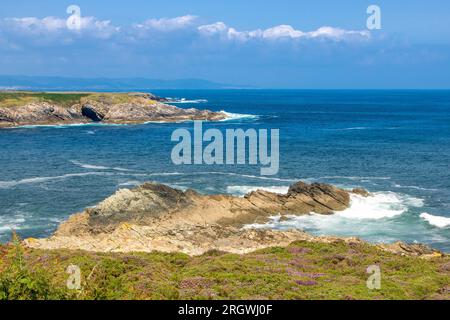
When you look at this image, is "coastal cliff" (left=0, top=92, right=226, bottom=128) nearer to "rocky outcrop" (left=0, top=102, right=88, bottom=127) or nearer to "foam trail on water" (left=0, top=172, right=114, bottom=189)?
"rocky outcrop" (left=0, top=102, right=88, bottom=127)

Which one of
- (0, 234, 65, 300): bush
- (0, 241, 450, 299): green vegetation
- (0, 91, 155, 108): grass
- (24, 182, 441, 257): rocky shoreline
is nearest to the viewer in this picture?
(0, 234, 65, 300): bush

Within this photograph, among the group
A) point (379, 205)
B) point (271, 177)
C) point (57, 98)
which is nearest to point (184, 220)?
point (379, 205)

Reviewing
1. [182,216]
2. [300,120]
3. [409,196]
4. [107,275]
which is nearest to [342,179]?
[409,196]

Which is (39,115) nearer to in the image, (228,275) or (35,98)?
(35,98)

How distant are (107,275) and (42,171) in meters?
51.8

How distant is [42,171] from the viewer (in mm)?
72000

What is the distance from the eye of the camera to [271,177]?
6831 centimetres

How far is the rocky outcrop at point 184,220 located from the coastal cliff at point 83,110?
99485 mm

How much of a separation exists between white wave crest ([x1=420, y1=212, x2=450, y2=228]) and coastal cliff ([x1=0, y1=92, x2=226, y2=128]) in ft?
355

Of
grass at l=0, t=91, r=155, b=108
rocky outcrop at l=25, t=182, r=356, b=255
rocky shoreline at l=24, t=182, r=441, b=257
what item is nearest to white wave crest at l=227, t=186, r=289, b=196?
rocky shoreline at l=24, t=182, r=441, b=257

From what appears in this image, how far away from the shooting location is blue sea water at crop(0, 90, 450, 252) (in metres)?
47.8

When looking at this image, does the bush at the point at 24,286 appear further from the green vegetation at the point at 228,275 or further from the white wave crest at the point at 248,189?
the white wave crest at the point at 248,189

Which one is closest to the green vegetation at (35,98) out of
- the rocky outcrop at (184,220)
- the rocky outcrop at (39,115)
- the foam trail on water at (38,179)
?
the rocky outcrop at (39,115)

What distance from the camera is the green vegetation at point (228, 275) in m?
19.4
